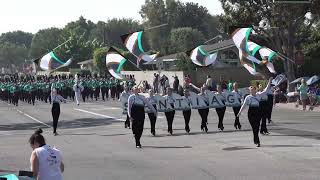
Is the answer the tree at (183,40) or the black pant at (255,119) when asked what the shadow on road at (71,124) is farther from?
the tree at (183,40)

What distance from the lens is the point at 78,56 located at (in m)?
114

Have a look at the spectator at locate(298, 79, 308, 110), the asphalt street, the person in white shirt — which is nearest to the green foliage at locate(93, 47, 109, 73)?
the spectator at locate(298, 79, 308, 110)

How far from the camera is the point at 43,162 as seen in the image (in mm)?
8484

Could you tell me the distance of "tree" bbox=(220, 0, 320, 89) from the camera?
4034 cm

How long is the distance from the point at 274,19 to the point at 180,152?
2578cm

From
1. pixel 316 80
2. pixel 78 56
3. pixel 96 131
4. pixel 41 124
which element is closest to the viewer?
pixel 96 131

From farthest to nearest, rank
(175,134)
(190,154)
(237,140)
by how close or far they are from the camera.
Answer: (175,134) < (237,140) < (190,154)

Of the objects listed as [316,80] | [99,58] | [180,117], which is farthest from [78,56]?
[180,117]

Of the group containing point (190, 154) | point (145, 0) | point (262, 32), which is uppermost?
point (145, 0)

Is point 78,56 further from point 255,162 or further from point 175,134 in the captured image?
point 255,162

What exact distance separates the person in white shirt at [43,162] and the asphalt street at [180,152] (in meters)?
4.56

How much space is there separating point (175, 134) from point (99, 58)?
62334 mm

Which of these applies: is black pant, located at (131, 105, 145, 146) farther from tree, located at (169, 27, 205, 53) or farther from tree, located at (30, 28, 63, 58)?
tree, located at (30, 28, 63, 58)

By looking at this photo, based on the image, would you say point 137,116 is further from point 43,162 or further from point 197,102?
point 43,162
